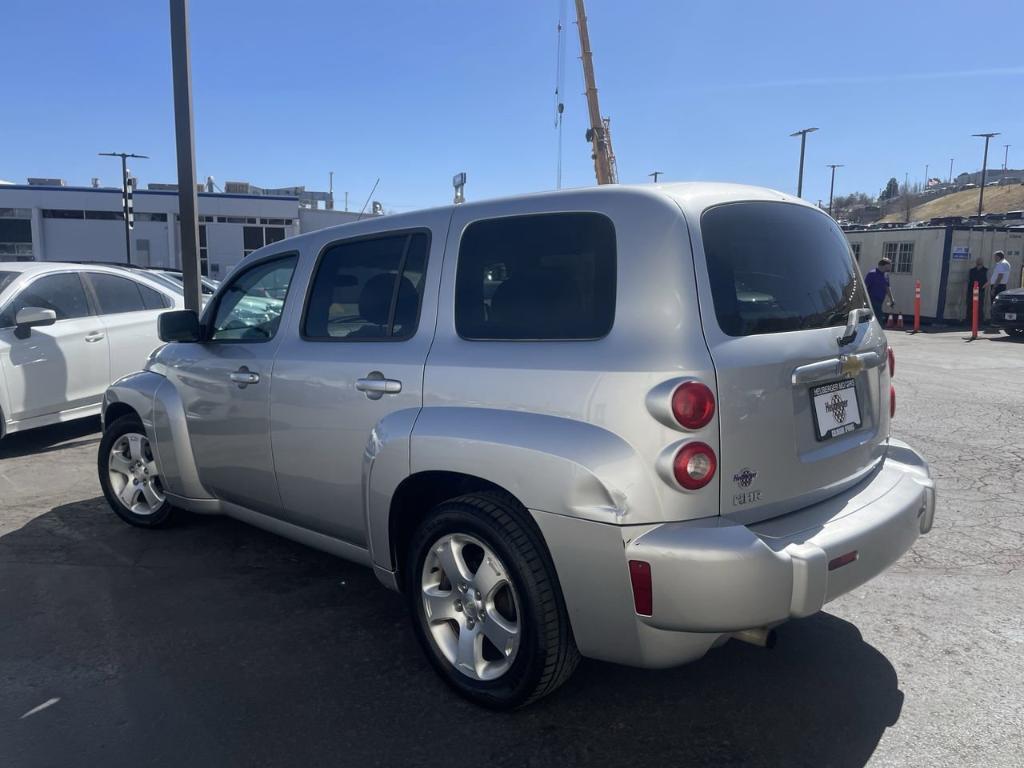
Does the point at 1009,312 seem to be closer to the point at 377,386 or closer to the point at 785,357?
the point at 785,357

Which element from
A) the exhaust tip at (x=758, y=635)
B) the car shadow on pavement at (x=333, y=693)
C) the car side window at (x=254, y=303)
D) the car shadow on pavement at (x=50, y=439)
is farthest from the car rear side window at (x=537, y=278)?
the car shadow on pavement at (x=50, y=439)

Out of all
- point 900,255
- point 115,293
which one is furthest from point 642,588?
point 900,255

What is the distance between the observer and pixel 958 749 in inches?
104

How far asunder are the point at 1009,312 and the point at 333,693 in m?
17.1

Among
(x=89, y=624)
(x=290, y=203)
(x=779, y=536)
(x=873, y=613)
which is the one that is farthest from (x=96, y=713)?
(x=290, y=203)

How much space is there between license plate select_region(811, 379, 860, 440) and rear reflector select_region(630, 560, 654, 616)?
0.88m

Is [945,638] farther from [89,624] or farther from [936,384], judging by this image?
[936,384]

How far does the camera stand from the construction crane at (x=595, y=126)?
1355 inches

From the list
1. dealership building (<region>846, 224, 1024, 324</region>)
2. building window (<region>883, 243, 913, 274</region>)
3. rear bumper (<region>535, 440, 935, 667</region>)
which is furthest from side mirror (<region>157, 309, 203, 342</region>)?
building window (<region>883, 243, 913, 274</region>)

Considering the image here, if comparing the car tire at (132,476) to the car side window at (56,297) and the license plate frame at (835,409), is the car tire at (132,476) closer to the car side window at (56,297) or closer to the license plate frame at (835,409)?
the car side window at (56,297)

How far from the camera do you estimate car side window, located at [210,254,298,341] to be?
13.2ft

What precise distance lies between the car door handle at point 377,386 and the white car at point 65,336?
4.80m

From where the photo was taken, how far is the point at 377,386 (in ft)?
10.6

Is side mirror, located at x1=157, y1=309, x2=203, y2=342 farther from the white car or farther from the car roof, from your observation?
the white car
